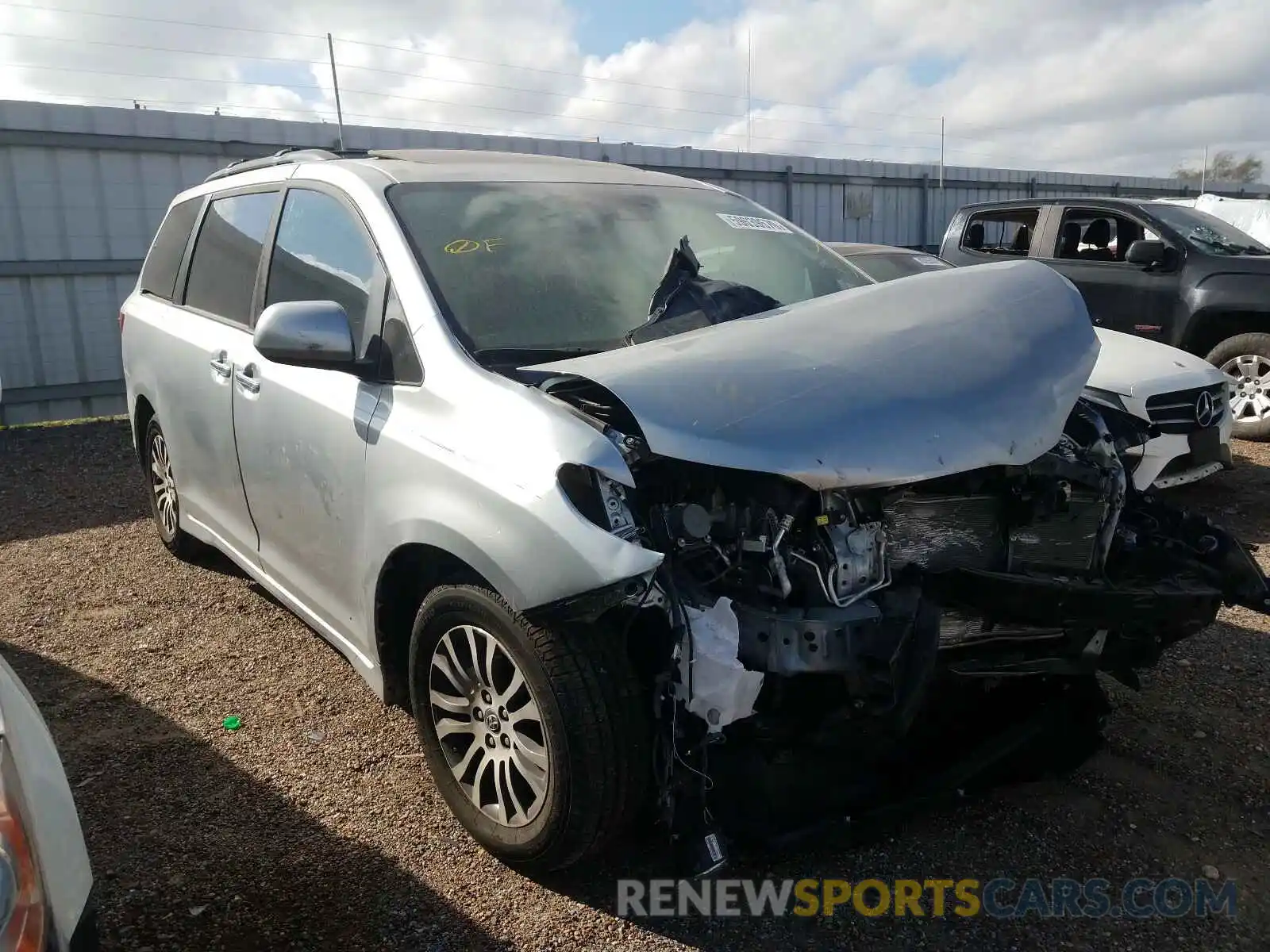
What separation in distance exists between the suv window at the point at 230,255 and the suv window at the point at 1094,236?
6.51 m

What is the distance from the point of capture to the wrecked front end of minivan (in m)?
2.19

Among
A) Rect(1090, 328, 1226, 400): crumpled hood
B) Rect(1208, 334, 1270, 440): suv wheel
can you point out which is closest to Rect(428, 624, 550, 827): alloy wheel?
Rect(1090, 328, 1226, 400): crumpled hood

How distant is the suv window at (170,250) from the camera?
14.6ft

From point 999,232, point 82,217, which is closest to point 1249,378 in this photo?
point 999,232

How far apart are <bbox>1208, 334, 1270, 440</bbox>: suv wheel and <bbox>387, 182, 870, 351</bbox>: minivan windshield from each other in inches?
195

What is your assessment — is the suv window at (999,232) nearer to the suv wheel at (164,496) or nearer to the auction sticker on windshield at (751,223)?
the auction sticker on windshield at (751,223)

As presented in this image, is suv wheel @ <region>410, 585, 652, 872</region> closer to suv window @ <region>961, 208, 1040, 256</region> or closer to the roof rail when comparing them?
the roof rail

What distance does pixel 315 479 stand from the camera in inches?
119

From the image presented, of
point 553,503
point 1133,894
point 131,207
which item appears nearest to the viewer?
point 553,503

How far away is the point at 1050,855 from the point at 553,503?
5.55ft

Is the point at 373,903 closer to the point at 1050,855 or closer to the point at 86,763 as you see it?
the point at 86,763

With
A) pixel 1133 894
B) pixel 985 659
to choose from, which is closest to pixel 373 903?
pixel 985 659

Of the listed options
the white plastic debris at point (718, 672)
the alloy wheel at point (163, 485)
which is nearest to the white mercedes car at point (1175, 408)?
the white plastic debris at point (718, 672)

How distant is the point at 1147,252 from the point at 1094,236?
726 millimetres
